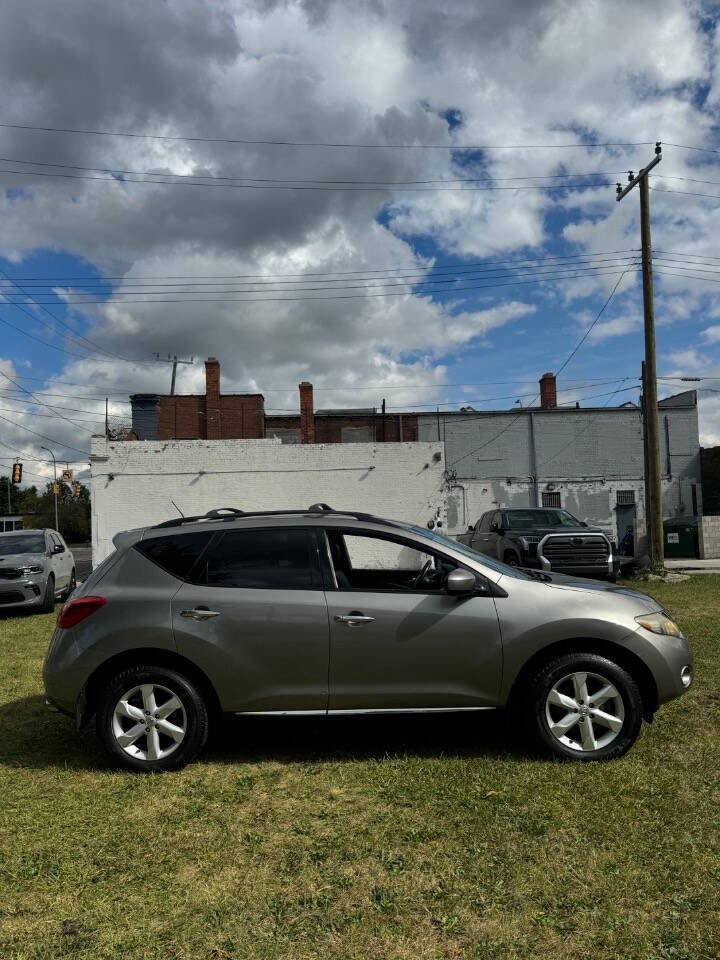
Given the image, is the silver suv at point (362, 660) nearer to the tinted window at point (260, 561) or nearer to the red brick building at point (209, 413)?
the tinted window at point (260, 561)

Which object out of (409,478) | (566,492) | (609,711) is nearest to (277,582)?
(609,711)

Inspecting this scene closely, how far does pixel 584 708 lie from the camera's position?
4.62 metres

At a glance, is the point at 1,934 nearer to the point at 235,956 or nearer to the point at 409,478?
the point at 235,956

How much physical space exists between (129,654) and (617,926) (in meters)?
3.15

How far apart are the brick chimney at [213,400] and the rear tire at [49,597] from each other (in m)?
29.5

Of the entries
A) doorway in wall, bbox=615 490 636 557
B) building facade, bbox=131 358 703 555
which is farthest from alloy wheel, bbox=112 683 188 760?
building facade, bbox=131 358 703 555

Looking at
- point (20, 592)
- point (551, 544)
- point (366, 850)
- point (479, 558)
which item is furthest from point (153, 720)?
point (551, 544)

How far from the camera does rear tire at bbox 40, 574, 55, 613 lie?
1316cm

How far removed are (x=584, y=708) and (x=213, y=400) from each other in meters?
39.9

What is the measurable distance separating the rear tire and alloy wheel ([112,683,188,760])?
9.32 metres

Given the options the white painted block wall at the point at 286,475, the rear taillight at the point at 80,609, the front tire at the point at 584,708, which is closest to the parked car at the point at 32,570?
the white painted block wall at the point at 286,475

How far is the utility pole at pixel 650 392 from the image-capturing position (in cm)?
1777

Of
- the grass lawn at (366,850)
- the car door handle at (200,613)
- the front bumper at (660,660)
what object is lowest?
the grass lawn at (366,850)

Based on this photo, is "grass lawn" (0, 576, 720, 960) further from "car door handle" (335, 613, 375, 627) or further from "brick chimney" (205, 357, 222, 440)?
"brick chimney" (205, 357, 222, 440)
